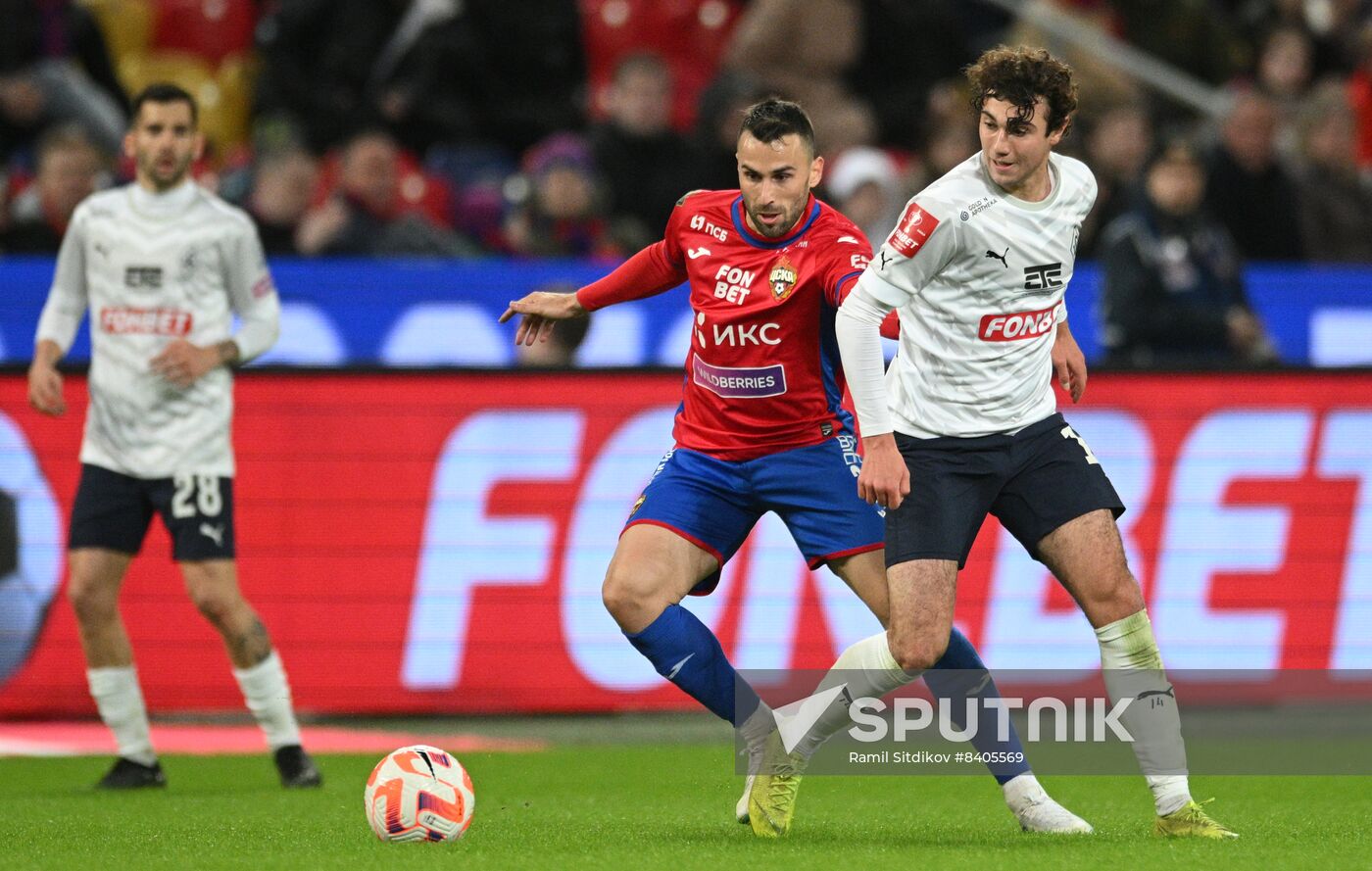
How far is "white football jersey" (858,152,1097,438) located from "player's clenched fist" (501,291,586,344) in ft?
3.75

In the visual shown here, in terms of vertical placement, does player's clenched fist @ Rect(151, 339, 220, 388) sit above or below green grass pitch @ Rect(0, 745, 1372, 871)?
above

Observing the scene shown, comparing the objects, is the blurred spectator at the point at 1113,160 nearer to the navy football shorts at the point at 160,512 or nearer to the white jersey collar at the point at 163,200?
the white jersey collar at the point at 163,200

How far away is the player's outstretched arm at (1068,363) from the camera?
6.23 m

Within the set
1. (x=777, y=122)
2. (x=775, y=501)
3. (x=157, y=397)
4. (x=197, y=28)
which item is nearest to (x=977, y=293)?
(x=777, y=122)

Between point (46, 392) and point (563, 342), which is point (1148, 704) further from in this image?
point (563, 342)

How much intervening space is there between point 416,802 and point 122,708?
234cm

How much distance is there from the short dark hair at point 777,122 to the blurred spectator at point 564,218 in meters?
5.03

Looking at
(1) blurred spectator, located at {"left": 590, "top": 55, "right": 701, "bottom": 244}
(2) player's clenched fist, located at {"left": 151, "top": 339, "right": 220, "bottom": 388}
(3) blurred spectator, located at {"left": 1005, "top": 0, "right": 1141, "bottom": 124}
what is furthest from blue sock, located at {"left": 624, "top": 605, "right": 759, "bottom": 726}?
(3) blurred spectator, located at {"left": 1005, "top": 0, "right": 1141, "bottom": 124}

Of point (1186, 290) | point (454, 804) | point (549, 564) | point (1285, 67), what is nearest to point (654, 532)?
point (454, 804)

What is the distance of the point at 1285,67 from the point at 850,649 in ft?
28.7

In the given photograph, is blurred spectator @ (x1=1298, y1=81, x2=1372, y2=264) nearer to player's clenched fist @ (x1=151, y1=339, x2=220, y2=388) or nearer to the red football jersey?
the red football jersey

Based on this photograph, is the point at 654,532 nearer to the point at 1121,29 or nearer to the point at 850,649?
the point at 850,649

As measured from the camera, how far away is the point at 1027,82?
5684 millimetres

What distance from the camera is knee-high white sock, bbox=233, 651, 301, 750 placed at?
7.71m
